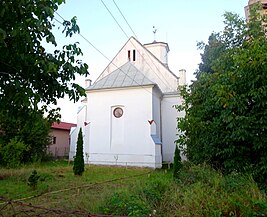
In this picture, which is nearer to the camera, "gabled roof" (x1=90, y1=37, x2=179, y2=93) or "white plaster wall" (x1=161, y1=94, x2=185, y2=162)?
"white plaster wall" (x1=161, y1=94, x2=185, y2=162)

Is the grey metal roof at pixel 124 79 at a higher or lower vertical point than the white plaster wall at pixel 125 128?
higher

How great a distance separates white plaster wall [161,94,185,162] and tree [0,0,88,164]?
18208mm

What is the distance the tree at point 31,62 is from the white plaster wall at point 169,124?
18208 mm

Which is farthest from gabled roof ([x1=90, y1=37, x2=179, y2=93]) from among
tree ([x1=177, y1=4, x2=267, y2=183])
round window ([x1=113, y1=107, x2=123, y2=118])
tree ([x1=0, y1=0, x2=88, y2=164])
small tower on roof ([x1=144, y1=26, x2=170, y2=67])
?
tree ([x1=0, y1=0, x2=88, y2=164])

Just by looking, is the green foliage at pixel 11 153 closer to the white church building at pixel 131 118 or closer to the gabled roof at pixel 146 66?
the white church building at pixel 131 118

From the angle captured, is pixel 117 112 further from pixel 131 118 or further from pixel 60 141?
pixel 60 141

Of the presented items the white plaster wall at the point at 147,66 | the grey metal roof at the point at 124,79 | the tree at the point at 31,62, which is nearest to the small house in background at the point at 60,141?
the white plaster wall at the point at 147,66

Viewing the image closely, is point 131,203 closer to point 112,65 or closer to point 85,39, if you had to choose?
point 85,39

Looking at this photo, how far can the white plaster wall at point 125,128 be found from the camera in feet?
61.9

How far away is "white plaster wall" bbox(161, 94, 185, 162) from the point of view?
21866 mm

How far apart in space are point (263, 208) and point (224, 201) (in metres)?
0.62

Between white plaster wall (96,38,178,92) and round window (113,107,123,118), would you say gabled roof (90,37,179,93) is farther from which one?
round window (113,107,123,118)

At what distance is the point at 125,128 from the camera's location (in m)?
19.7

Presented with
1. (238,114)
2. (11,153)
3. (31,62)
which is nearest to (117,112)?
(11,153)
